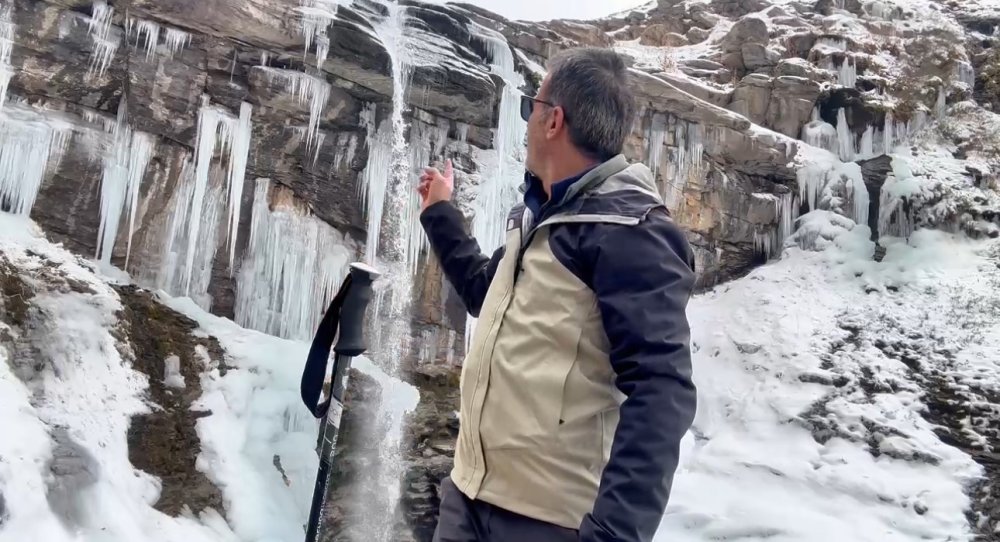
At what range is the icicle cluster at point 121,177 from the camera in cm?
662

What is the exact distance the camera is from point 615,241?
130 cm

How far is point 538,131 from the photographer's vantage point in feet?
5.11

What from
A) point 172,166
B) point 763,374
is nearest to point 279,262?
point 172,166

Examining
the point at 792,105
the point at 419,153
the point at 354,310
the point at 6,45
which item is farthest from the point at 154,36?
the point at 792,105

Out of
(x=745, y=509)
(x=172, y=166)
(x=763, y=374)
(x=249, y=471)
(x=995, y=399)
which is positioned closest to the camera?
(x=249, y=471)

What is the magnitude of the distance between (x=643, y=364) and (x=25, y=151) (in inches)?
272

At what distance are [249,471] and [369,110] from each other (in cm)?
429

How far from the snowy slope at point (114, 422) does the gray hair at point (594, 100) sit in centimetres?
423

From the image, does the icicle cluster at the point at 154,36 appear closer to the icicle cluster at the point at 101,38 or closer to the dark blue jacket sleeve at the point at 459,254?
the icicle cluster at the point at 101,38

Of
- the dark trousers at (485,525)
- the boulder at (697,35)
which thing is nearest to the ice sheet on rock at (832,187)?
the boulder at (697,35)

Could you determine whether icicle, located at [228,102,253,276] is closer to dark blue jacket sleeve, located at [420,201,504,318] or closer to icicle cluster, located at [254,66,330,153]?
icicle cluster, located at [254,66,330,153]

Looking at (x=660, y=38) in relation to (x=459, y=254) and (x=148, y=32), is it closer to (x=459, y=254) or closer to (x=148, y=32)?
(x=148, y=32)

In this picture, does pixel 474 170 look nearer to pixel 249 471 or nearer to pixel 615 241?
pixel 249 471

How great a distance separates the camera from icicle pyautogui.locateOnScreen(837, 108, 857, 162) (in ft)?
37.4
